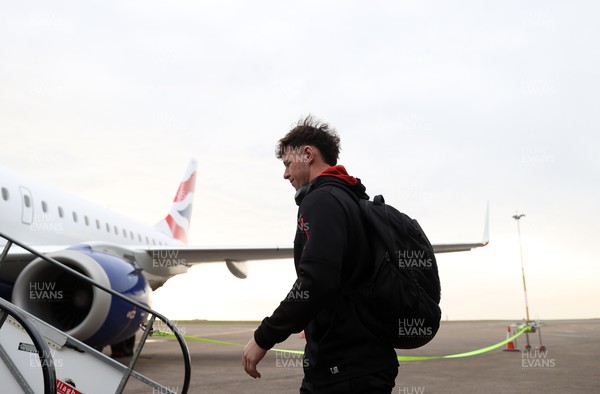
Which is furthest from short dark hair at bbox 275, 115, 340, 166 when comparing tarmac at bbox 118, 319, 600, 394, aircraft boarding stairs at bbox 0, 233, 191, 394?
tarmac at bbox 118, 319, 600, 394

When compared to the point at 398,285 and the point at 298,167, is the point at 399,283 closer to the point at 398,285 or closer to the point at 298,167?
the point at 398,285

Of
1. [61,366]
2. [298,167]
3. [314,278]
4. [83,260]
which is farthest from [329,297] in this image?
[83,260]

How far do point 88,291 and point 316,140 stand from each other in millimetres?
6210

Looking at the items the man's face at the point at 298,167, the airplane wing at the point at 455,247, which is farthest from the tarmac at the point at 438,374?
the man's face at the point at 298,167

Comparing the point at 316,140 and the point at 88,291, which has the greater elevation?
the point at 316,140

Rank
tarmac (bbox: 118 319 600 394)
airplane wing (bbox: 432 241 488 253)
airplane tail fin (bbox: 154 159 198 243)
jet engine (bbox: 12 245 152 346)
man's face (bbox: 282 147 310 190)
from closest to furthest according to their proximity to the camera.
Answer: man's face (bbox: 282 147 310 190), tarmac (bbox: 118 319 600 394), jet engine (bbox: 12 245 152 346), airplane wing (bbox: 432 241 488 253), airplane tail fin (bbox: 154 159 198 243)

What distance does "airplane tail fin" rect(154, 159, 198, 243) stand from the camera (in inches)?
789

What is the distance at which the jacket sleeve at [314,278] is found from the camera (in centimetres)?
188

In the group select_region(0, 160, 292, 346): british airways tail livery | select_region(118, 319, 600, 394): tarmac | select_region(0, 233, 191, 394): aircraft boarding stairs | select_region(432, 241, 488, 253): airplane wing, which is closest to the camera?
select_region(0, 233, 191, 394): aircraft boarding stairs

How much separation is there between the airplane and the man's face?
17.1 ft

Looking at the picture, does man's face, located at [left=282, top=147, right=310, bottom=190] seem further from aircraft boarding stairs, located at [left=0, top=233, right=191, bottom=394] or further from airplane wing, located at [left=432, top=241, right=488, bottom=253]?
airplane wing, located at [left=432, top=241, right=488, bottom=253]

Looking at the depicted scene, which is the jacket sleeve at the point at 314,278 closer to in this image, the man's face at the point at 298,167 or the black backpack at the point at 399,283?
the black backpack at the point at 399,283

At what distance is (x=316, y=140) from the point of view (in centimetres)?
226

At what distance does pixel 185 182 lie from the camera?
2188cm
